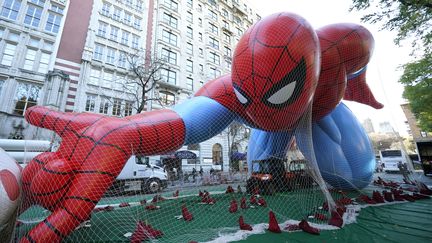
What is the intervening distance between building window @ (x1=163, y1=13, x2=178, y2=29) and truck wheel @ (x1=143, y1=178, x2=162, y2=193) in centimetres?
2296

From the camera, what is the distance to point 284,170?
7.62m

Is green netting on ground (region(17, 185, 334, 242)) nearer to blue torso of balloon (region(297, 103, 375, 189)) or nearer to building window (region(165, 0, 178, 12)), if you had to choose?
blue torso of balloon (region(297, 103, 375, 189))

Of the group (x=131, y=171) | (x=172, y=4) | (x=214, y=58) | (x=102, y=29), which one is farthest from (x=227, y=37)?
(x=131, y=171)

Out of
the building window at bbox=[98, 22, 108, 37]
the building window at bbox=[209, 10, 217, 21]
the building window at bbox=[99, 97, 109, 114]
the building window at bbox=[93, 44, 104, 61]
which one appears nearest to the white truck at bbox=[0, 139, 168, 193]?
the building window at bbox=[99, 97, 109, 114]

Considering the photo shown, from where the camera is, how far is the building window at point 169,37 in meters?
25.8

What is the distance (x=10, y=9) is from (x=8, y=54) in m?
4.32

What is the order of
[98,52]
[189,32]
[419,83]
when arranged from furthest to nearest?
1. [189,32]
2. [98,52]
3. [419,83]

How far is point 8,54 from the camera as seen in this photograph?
16.6 metres

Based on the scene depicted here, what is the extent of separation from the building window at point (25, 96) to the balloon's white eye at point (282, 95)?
69.3 feet

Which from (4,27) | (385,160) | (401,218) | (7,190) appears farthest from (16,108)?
(385,160)

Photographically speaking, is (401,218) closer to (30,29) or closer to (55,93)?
(55,93)

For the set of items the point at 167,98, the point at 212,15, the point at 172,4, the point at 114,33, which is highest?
the point at 212,15

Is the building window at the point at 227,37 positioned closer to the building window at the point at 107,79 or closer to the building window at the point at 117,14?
the building window at the point at 117,14

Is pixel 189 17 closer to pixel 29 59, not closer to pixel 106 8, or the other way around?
pixel 106 8
